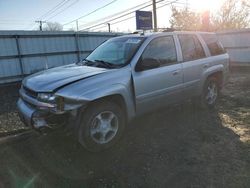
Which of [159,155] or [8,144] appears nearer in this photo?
[159,155]

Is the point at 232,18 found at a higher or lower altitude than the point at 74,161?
higher

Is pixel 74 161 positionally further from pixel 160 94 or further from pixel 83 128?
pixel 160 94

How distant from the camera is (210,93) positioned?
21.6 ft

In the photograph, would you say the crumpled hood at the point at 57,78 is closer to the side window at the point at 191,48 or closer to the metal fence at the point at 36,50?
the side window at the point at 191,48

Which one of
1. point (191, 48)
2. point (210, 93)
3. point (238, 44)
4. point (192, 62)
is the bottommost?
point (210, 93)

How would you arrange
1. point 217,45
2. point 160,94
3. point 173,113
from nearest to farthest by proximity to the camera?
point 160,94, point 173,113, point 217,45

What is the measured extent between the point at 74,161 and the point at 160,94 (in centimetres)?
202

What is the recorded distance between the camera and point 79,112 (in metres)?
3.88

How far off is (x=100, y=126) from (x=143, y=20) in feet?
33.2

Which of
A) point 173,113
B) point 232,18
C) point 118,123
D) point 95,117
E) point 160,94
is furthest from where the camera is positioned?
point 232,18

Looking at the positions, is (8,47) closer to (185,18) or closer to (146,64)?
(146,64)

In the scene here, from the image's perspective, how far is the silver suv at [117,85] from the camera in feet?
12.8

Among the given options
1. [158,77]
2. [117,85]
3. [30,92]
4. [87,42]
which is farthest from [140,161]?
[87,42]

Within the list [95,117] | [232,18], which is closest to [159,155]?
[95,117]
